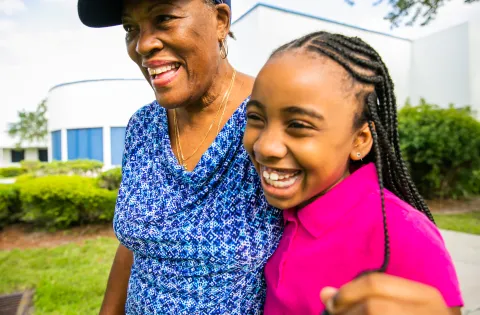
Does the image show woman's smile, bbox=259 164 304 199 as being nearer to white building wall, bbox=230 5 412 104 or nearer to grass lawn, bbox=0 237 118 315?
grass lawn, bbox=0 237 118 315

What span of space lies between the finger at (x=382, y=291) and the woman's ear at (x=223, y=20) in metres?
1.02

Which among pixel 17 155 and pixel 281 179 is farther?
pixel 17 155

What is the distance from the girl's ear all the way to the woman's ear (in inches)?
25.1

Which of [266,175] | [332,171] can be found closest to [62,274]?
[266,175]

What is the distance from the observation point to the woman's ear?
1361mm

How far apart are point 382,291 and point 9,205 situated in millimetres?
7815

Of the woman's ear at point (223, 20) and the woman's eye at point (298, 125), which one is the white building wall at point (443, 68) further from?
the woman's eye at point (298, 125)

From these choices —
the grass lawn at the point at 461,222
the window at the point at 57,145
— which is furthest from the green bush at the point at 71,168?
the grass lawn at the point at 461,222

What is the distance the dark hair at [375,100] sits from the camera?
105cm

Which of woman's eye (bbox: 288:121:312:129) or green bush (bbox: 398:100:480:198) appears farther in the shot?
green bush (bbox: 398:100:480:198)

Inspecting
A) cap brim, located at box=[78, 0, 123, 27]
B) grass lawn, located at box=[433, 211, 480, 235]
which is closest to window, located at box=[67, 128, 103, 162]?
grass lawn, located at box=[433, 211, 480, 235]

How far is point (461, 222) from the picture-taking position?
22.3 ft

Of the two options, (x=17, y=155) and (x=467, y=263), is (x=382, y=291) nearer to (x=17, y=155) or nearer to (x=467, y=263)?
(x=467, y=263)

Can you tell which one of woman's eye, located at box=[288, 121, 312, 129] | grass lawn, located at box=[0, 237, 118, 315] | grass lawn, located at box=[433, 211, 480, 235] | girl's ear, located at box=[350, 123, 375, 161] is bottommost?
grass lawn, located at box=[0, 237, 118, 315]
